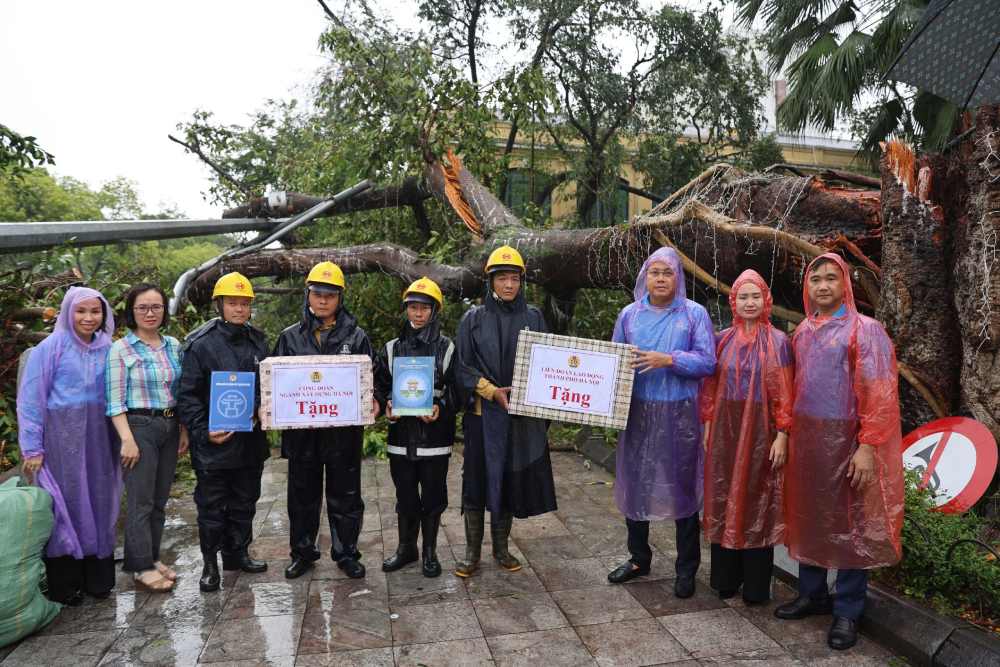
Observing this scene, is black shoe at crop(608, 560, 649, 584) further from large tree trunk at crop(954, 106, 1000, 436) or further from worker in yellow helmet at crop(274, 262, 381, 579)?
large tree trunk at crop(954, 106, 1000, 436)

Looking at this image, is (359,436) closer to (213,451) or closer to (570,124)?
(213,451)

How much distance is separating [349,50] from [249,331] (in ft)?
18.0

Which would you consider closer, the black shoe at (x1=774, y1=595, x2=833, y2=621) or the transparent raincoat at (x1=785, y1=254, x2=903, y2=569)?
the transparent raincoat at (x1=785, y1=254, x2=903, y2=569)

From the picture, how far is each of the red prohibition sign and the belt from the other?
4142 mm

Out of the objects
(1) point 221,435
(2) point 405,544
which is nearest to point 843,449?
(2) point 405,544

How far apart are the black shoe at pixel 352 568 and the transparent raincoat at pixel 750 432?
1.93 metres

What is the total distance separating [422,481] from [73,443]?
1806 mm

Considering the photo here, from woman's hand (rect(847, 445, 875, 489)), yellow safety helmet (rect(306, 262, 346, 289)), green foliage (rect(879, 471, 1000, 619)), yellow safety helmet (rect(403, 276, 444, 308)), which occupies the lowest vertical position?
green foliage (rect(879, 471, 1000, 619))

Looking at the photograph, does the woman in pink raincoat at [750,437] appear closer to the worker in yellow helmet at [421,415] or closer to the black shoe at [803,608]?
the black shoe at [803,608]

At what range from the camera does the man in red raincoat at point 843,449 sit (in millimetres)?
2984

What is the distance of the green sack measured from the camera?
3043mm

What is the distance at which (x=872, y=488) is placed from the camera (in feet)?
9.87

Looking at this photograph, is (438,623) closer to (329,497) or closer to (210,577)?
(329,497)

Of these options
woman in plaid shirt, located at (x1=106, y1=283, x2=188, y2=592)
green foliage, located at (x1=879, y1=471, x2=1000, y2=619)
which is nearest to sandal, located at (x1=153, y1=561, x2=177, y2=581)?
woman in plaid shirt, located at (x1=106, y1=283, x2=188, y2=592)
